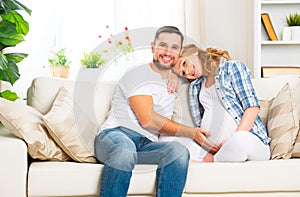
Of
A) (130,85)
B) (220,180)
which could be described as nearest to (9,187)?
(130,85)

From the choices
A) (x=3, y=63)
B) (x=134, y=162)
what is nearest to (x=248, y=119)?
(x=134, y=162)

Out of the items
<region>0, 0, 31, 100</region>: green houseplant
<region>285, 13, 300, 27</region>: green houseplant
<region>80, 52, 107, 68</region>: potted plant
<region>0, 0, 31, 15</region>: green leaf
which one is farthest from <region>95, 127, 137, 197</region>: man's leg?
<region>285, 13, 300, 27</region>: green houseplant

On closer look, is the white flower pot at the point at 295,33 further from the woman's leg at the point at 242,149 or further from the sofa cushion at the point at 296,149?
the woman's leg at the point at 242,149

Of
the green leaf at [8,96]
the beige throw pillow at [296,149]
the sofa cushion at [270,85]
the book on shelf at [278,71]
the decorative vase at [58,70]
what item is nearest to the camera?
the beige throw pillow at [296,149]

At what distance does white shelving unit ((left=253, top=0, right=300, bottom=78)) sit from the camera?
386cm

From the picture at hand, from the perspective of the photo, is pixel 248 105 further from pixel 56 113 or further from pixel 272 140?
pixel 56 113

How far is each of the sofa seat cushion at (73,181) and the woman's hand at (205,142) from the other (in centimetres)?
34

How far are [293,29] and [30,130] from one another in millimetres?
2267

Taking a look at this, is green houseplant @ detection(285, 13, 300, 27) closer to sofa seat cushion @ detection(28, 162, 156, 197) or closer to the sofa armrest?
sofa seat cushion @ detection(28, 162, 156, 197)

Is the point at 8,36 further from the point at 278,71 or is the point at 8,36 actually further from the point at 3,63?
the point at 278,71

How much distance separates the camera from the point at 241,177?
7.57ft

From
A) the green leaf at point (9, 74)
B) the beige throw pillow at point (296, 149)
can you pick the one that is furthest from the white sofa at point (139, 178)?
the green leaf at point (9, 74)

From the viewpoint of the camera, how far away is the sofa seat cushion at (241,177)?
2.29 m

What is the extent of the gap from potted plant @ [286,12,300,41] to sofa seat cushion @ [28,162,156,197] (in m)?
2.01
